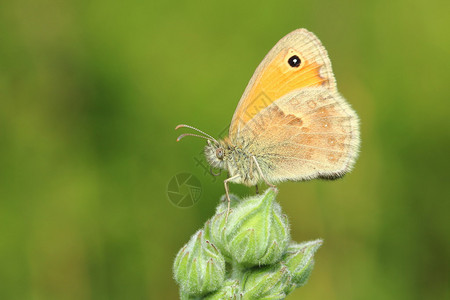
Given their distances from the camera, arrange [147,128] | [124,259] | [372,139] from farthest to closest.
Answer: [372,139] < [147,128] < [124,259]

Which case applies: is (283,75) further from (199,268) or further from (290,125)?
(199,268)

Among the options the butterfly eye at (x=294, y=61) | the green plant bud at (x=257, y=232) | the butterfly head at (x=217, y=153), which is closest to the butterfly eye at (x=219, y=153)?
the butterfly head at (x=217, y=153)

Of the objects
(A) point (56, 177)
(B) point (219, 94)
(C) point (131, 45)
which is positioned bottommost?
(A) point (56, 177)

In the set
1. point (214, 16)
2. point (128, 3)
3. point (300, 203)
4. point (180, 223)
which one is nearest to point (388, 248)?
point (300, 203)

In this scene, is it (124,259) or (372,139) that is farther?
(372,139)

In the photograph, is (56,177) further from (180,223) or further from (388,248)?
(388,248)

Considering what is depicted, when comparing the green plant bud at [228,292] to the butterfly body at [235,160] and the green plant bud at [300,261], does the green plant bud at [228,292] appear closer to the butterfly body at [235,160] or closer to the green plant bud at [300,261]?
the green plant bud at [300,261]

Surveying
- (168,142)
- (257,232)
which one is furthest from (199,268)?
(168,142)
